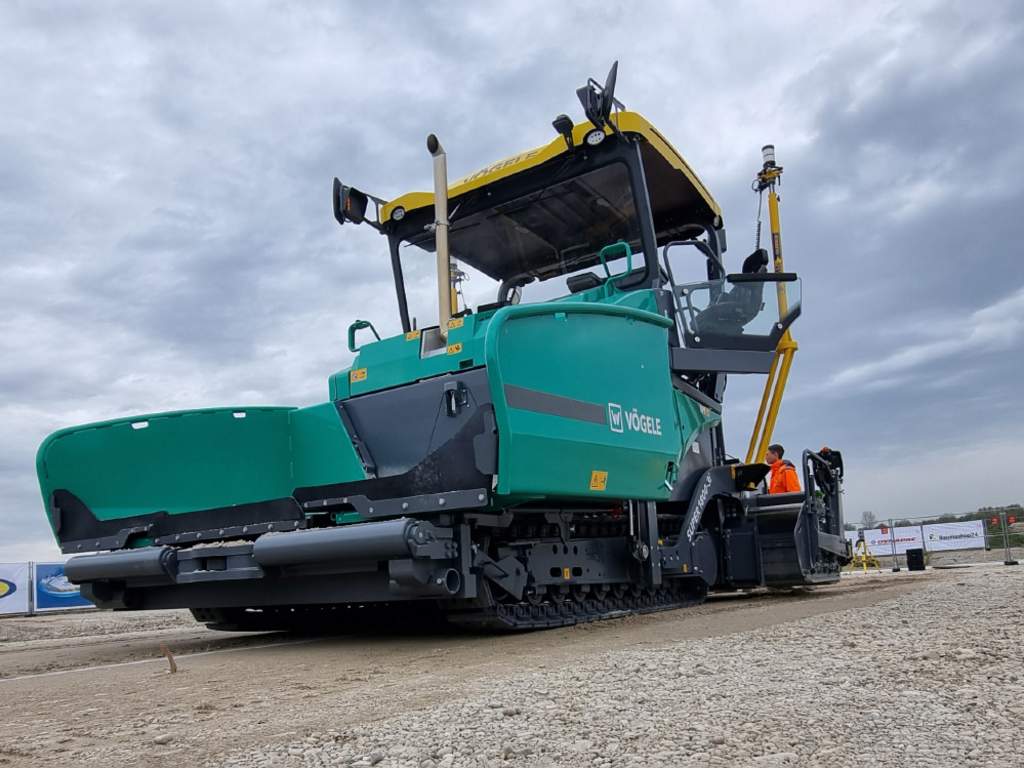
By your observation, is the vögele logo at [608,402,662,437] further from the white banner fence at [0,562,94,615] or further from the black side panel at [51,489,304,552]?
the white banner fence at [0,562,94,615]

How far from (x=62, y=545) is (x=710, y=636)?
4.75 m

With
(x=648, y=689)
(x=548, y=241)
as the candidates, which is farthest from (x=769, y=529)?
(x=648, y=689)

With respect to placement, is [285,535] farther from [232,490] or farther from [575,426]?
[575,426]

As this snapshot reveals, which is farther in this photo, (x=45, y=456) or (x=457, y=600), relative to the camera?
(x=45, y=456)

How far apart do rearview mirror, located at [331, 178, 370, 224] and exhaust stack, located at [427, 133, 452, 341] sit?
5.39 feet

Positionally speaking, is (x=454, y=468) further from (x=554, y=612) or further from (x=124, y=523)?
(x=124, y=523)

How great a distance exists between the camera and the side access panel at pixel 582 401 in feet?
16.9

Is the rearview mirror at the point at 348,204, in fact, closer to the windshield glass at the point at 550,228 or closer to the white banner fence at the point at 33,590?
the windshield glass at the point at 550,228

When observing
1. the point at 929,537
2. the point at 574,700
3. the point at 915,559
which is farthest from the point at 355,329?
the point at 929,537

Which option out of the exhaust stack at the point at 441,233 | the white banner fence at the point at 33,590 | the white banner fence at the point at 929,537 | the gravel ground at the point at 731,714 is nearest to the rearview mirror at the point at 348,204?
the exhaust stack at the point at 441,233

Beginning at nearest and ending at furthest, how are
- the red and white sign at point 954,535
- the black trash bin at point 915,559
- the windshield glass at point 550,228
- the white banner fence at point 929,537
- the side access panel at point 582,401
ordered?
the side access panel at point 582,401 → the windshield glass at point 550,228 → the black trash bin at point 915,559 → the red and white sign at point 954,535 → the white banner fence at point 929,537

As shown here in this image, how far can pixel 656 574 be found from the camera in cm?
694

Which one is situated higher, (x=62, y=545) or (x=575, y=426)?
(x=575, y=426)

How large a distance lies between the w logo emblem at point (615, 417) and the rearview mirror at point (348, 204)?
3182 mm
